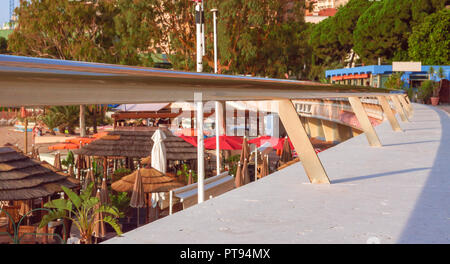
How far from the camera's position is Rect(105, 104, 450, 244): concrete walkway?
185 centimetres

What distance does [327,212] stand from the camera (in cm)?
229

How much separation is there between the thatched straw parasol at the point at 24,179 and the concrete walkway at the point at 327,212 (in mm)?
9313

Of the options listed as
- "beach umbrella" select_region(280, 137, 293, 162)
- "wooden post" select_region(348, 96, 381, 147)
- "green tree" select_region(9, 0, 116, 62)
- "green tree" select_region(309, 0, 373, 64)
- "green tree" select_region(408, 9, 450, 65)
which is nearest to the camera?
"wooden post" select_region(348, 96, 381, 147)

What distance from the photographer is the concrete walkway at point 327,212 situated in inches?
72.9

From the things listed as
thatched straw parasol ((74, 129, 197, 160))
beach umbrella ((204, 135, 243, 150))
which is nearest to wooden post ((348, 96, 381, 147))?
thatched straw parasol ((74, 129, 197, 160))

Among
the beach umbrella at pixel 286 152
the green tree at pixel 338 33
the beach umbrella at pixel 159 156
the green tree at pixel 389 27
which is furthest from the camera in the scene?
the green tree at pixel 338 33

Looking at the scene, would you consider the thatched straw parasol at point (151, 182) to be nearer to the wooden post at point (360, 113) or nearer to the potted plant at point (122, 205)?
the potted plant at point (122, 205)

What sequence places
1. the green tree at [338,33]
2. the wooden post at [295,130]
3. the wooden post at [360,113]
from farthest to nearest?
the green tree at [338,33] → the wooden post at [360,113] → the wooden post at [295,130]

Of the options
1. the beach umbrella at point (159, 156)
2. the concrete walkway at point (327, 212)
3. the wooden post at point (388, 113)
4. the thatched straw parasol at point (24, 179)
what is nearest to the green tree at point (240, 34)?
the beach umbrella at point (159, 156)

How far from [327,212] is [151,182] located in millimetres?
10812

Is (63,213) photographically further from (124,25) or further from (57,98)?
(124,25)

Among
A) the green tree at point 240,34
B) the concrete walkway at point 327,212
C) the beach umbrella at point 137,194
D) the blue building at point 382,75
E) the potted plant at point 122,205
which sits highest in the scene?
the green tree at point 240,34

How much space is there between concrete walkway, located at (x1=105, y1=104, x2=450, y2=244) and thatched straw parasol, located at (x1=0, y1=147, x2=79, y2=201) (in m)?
9.31

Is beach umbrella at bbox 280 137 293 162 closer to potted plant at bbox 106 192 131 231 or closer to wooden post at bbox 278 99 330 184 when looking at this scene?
potted plant at bbox 106 192 131 231
